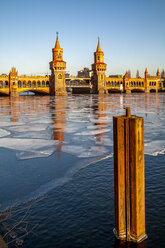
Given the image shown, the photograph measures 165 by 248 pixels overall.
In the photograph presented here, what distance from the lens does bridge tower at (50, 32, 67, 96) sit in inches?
3446

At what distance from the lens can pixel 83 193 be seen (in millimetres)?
5648

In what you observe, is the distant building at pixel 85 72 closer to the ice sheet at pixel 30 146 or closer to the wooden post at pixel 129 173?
the ice sheet at pixel 30 146

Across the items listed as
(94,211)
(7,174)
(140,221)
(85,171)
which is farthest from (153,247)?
(7,174)

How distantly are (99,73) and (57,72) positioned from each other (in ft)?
60.6

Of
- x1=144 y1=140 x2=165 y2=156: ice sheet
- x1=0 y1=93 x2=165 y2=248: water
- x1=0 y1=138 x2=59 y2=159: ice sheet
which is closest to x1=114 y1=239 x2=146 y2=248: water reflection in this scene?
x1=0 y1=93 x2=165 y2=248: water

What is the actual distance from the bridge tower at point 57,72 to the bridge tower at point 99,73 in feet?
50.8

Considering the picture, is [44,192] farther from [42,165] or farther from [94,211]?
[42,165]

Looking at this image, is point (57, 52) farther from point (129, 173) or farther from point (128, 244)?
point (128, 244)

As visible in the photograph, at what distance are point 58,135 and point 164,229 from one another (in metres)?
7.83

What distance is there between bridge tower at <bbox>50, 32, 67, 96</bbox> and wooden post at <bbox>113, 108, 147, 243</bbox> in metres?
84.2

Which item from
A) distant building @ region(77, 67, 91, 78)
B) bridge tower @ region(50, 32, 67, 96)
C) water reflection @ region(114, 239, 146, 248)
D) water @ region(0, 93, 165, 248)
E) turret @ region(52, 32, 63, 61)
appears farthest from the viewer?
distant building @ region(77, 67, 91, 78)

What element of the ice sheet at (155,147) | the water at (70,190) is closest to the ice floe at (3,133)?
the water at (70,190)

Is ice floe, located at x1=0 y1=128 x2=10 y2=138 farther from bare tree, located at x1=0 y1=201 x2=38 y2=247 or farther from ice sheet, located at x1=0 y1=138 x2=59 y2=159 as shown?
bare tree, located at x1=0 y1=201 x2=38 y2=247

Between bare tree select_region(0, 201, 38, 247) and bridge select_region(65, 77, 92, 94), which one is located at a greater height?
bridge select_region(65, 77, 92, 94)
